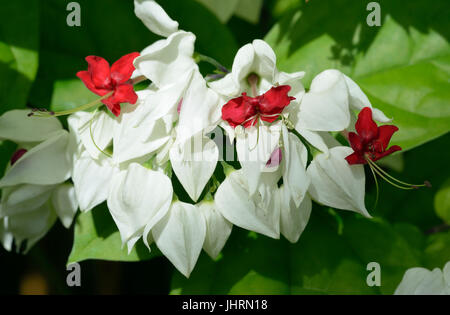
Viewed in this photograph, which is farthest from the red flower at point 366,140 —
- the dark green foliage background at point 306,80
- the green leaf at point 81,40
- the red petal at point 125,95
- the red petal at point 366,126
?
the green leaf at point 81,40

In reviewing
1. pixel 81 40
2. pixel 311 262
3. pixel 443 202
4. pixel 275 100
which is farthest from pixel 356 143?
pixel 81 40

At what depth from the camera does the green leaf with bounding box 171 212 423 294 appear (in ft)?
2.35

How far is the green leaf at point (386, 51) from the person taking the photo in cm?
72

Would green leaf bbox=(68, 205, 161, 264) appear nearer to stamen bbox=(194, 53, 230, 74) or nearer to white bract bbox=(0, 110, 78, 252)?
white bract bbox=(0, 110, 78, 252)

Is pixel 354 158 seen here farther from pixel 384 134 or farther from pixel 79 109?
pixel 79 109

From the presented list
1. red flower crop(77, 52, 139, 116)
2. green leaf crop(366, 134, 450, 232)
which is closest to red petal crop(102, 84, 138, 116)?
red flower crop(77, 52, 139, 116)

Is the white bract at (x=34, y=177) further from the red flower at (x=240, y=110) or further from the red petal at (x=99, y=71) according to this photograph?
the red flower at (x=240, y=110)

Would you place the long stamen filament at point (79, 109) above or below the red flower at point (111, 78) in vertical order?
below

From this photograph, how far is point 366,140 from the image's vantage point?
1.86ft

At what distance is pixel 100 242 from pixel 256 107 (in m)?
0.32

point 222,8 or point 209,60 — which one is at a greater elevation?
point 222,8

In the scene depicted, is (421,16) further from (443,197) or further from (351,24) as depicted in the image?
(443,197)

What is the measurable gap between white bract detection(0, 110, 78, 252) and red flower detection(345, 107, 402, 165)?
38cm

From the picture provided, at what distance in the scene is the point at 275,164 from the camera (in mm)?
548
